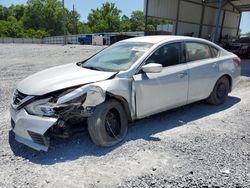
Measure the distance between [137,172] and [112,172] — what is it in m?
0.30

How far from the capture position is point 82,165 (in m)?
3.08

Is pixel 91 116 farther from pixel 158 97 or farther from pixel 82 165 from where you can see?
pixel 158 97

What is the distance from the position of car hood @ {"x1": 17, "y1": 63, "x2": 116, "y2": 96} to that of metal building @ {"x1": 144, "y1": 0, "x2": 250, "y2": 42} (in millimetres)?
19316

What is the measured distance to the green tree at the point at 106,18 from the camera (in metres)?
73.8

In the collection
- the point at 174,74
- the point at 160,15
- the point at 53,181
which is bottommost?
the point at 53,181

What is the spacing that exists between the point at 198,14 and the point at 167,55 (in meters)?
24.8

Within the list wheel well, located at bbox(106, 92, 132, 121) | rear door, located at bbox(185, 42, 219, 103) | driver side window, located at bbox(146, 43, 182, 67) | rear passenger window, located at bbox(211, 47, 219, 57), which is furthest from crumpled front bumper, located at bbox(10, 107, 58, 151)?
rear passenger window, located at bbox(211, 47, 219, 57)

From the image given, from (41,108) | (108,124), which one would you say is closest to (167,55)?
(108,124)

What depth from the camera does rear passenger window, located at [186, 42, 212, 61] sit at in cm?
466

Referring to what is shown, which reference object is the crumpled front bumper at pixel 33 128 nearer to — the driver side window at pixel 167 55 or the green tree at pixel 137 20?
the driver side window at pixel 167 55

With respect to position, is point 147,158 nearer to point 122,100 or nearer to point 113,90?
point 122,100

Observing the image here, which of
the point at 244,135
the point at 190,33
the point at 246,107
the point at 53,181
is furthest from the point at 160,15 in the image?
the point at 53,181

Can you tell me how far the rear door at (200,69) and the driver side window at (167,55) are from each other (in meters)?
0.26

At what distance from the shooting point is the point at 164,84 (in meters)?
4.06
